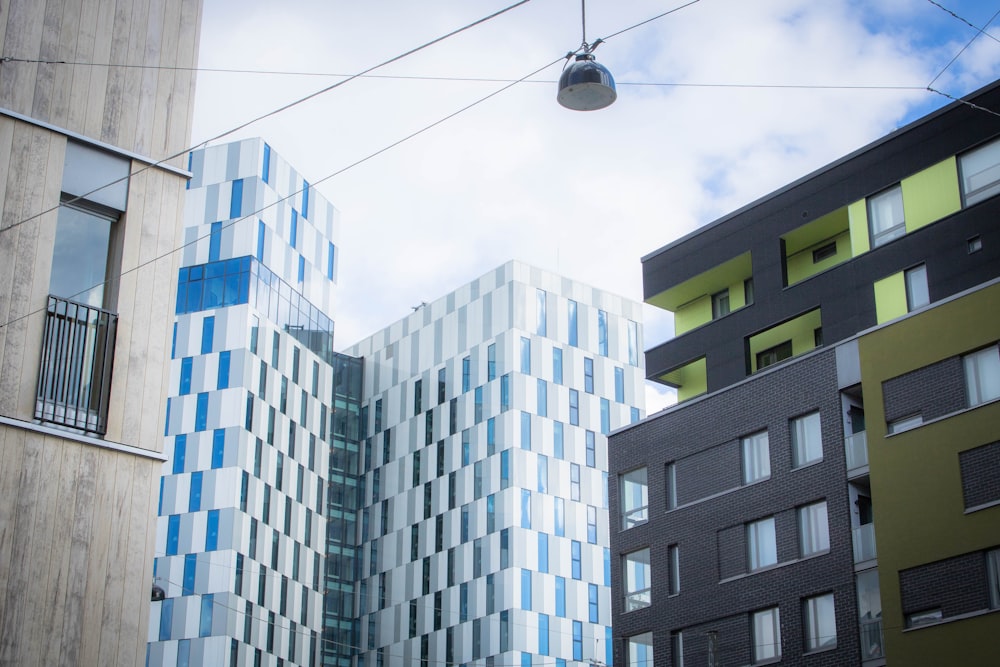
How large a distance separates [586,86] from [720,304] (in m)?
33.2

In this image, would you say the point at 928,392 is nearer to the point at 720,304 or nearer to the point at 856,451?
the point at 856,451

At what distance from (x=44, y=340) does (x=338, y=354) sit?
80.8m

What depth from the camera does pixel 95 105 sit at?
61.0 feet

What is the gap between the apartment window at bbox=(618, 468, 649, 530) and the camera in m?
49.4

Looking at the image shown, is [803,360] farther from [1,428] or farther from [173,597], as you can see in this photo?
[173,597]

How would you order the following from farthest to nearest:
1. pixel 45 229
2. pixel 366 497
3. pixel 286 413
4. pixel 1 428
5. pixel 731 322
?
pixel 366 497
pixel 286 413
pixel 731 322
pixel 45 229
pixel 1 428

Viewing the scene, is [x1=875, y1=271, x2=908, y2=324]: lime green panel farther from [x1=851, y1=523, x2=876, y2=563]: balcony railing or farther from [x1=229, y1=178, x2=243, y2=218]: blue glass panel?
[x1=229, y1=178, x2=243, y2=218]: blue glass panel

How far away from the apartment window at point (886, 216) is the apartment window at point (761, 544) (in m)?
9.78

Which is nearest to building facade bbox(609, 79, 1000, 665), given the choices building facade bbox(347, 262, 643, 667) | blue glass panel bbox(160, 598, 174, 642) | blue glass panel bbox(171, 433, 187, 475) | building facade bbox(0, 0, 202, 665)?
building facade bbox(0, 0, 202, 665)

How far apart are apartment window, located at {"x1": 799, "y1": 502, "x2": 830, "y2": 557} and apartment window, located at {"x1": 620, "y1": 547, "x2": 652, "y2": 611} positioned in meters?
6.82

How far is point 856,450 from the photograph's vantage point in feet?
137

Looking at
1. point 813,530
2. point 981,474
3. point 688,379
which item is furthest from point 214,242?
point 981,474

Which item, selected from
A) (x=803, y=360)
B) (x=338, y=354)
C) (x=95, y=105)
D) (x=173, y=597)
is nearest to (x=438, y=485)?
(x=338, y=354)

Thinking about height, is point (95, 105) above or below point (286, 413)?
below
